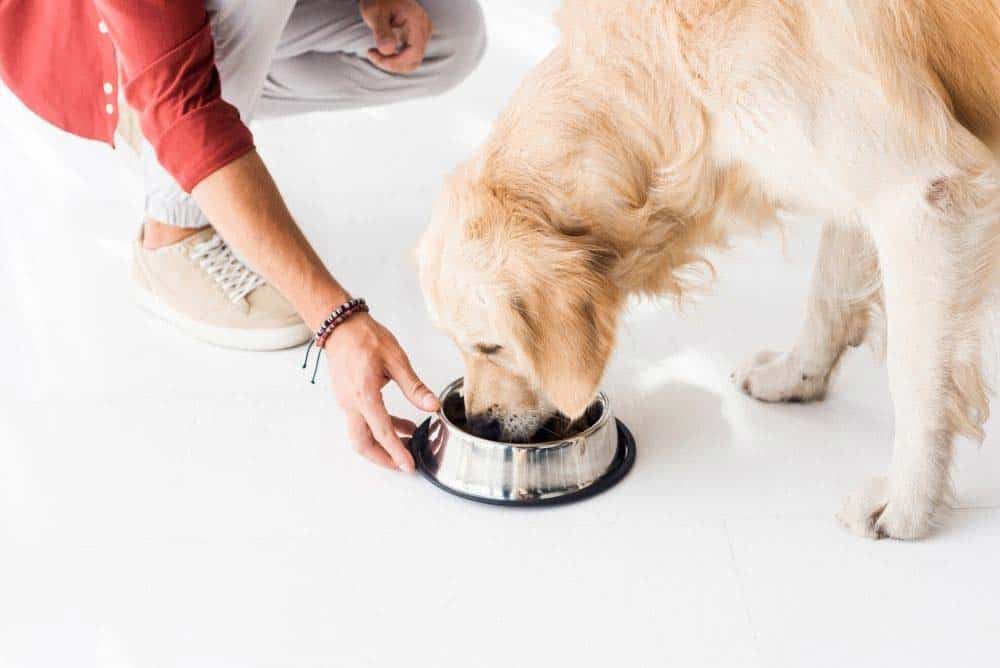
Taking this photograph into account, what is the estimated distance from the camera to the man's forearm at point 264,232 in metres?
1.82

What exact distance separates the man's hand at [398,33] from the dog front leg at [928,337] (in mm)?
1425

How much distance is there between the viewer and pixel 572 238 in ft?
5.54

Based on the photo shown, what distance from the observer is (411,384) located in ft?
5.94

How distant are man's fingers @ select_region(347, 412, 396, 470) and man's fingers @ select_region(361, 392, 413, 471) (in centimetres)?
1

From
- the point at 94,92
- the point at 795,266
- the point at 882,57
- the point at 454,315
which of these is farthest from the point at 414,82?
the point at 882,57

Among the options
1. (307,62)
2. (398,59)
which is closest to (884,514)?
(398,59)

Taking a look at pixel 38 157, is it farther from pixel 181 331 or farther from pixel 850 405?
pixel 850 405

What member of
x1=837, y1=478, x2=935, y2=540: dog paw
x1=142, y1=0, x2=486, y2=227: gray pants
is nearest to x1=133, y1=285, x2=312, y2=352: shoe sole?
x1=142, y1=0, x2=486, y2=227: gray pants

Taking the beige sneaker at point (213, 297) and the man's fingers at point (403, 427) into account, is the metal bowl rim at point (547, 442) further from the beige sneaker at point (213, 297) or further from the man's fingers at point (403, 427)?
the beige sneaker at point (213, 297)

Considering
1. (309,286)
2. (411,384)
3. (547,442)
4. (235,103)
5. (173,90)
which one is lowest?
(547,442)

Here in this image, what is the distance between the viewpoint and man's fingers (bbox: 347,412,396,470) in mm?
1889

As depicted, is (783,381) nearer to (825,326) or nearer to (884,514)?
(825,326)

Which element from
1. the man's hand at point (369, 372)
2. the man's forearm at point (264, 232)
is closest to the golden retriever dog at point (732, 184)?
the man's hand at point (369, 372)

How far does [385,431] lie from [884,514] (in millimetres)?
821
